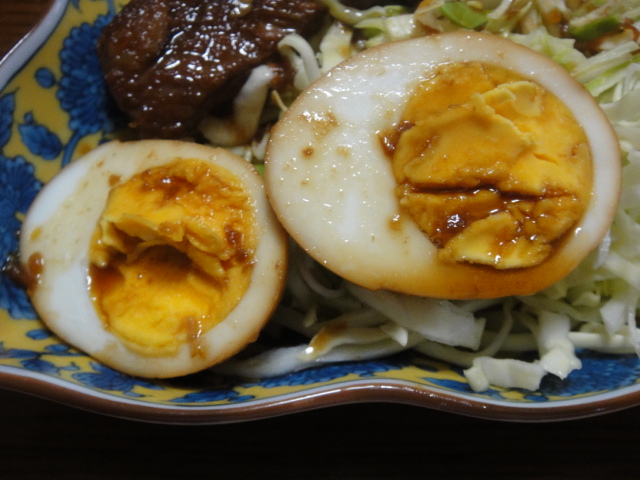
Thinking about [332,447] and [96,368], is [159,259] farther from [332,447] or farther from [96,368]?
[332,447]

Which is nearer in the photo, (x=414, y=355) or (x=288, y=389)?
(x=288, y=389)


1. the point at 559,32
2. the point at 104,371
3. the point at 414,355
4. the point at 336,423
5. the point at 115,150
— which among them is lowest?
the point at 336,423

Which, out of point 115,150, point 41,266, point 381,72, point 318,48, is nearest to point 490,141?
point 381,72

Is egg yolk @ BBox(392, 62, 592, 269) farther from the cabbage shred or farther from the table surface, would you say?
the table surface

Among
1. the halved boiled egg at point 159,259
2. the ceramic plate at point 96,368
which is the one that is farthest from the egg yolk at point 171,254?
the ceramic plate at point 96,368

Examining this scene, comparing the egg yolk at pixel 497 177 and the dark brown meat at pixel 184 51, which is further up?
the dark brown meat at pixel 184 51

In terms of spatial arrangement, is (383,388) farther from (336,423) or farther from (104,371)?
(104,371)

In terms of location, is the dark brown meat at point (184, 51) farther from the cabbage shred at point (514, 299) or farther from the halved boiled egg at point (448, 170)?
the halved boiled egg at point (448, 170)
